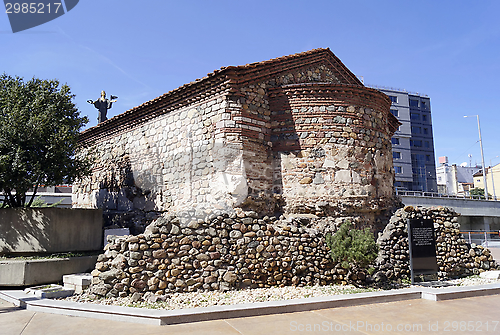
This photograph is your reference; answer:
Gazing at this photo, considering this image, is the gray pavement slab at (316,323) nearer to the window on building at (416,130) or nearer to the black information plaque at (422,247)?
the black information plaque at (422,247)

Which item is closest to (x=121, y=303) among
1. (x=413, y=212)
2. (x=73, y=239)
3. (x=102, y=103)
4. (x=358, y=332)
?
(x=73, y=239)

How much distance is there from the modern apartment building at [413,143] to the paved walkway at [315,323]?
53659 millimetres

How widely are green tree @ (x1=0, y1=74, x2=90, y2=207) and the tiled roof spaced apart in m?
2.17

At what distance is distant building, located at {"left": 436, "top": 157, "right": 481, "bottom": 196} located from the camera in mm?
71369

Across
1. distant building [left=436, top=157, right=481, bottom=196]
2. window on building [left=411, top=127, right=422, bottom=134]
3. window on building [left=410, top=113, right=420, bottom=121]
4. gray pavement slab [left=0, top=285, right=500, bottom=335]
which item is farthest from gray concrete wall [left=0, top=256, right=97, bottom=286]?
distant building [left=436, top=157, right=481, bottom=196]

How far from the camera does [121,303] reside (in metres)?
7.09

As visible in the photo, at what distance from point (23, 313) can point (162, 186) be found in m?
5.77

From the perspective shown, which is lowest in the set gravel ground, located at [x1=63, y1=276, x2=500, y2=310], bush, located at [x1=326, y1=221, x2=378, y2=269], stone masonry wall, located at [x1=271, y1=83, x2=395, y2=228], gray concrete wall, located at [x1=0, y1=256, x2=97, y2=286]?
gravel ground, located at [x1=63, y1=276, x2=500, y2=310]

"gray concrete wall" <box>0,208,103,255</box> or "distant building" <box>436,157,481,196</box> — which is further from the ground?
"distant building" <box>436,157,481,196</box>

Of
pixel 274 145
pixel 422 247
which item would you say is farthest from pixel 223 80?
pixel 422 247

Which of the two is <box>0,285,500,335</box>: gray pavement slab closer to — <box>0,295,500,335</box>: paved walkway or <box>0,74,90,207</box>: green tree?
<box>0,295,500,335</box>: paved walkway

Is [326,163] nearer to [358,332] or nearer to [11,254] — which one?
[358,332]

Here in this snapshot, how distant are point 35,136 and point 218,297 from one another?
6.36 meters

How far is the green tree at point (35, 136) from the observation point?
9406 mm
